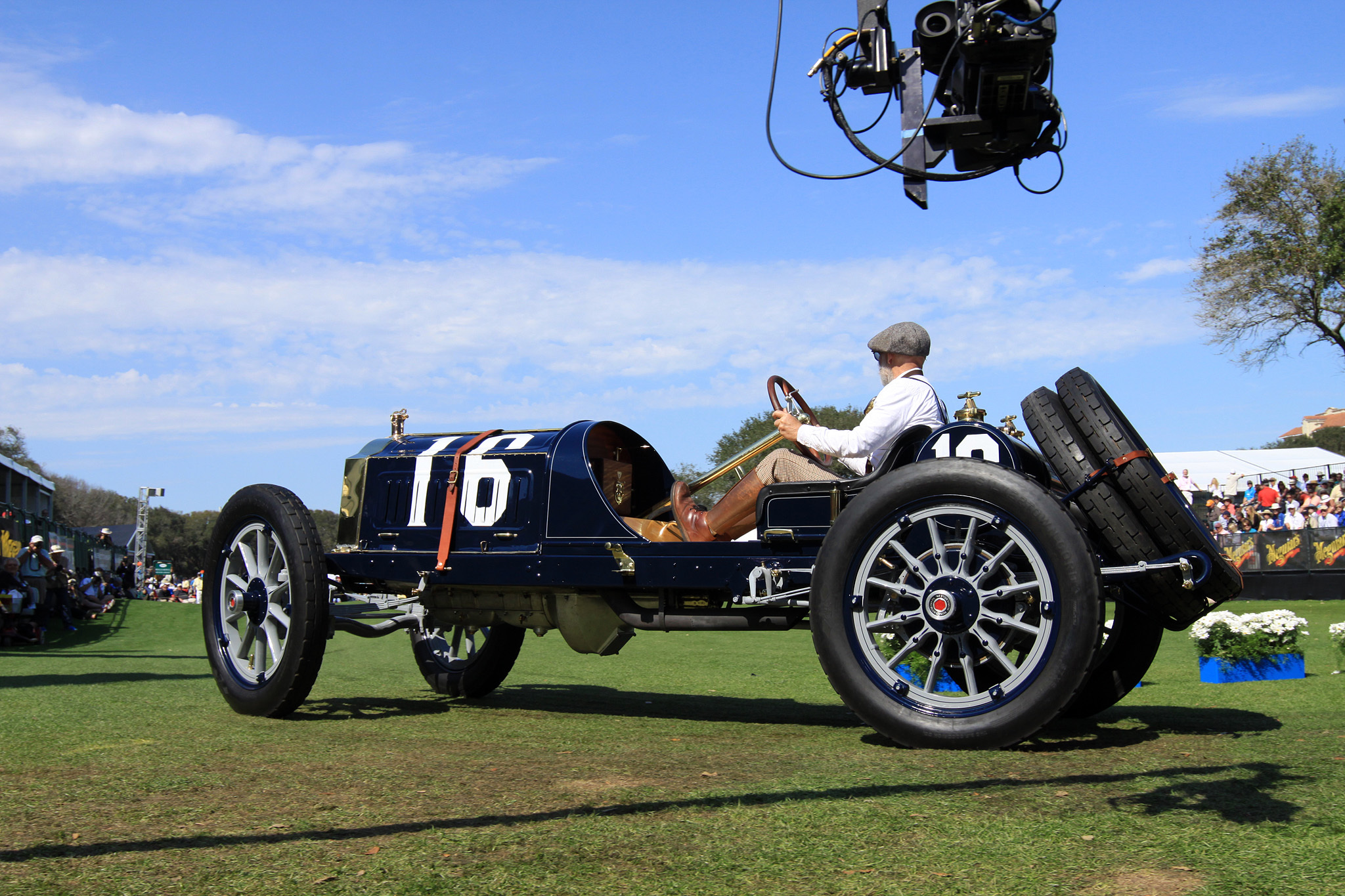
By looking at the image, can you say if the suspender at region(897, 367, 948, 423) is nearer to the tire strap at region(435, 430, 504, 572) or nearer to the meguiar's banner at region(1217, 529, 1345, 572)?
the tire strap at region(435, 430, 504, 572)

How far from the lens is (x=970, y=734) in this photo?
3.96m

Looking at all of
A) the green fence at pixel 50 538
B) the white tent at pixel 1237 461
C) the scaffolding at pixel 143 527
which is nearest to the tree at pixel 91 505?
the scaffolding at pixel 143 527

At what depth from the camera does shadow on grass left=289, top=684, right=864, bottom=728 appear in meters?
5.66

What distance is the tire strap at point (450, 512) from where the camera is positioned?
5.70m

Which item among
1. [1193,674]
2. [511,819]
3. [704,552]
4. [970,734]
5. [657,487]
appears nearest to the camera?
[511,819]

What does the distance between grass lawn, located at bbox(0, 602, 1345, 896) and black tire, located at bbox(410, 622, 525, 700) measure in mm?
855

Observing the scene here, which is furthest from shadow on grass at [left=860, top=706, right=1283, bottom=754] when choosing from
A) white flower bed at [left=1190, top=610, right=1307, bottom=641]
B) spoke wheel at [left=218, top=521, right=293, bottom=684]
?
spoke wheel at [left=218, top=521, right=293, bottom=684]

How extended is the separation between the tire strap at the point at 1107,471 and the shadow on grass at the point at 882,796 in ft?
3.84

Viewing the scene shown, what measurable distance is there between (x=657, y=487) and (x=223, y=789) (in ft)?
10.8

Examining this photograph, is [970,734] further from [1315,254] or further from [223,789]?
[1315,254]

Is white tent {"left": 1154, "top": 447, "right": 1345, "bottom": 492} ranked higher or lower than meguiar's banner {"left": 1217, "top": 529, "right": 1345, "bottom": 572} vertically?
higher

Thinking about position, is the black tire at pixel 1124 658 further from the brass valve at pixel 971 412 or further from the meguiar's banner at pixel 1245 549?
the meguiar's banner at pixel 1245 549

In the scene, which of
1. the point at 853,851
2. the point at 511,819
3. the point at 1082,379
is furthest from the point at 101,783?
the point at 1082,379

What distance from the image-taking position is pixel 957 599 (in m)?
4.12
